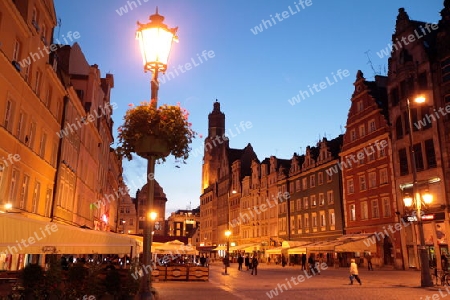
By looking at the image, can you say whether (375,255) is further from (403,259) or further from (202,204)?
(202,204)

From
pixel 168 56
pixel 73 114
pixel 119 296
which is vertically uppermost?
pixel 73 114

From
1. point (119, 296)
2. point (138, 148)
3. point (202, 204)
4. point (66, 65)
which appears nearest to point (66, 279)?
point (119, 296)

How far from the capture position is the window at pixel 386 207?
40938mm

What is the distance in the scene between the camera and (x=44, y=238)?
853cm

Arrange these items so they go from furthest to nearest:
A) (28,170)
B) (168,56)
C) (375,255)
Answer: (375,255) → (28,170) → (168,56)

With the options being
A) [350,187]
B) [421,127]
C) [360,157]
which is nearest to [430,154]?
[421,127]

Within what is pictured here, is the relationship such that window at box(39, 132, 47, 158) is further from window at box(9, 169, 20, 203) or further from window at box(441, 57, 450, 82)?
window at box(441, 57, 450, 82)

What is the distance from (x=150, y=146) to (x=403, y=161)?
119 feet

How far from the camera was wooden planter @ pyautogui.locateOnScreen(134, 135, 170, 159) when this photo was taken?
28.6ft

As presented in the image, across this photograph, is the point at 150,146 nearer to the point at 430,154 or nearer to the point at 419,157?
the point at 430,154

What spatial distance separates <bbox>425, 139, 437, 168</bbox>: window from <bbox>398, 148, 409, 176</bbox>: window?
2799 millimetres

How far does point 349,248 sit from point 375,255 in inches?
451

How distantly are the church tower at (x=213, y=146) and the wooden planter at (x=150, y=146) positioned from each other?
10373cm

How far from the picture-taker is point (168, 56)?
27.2 ft
